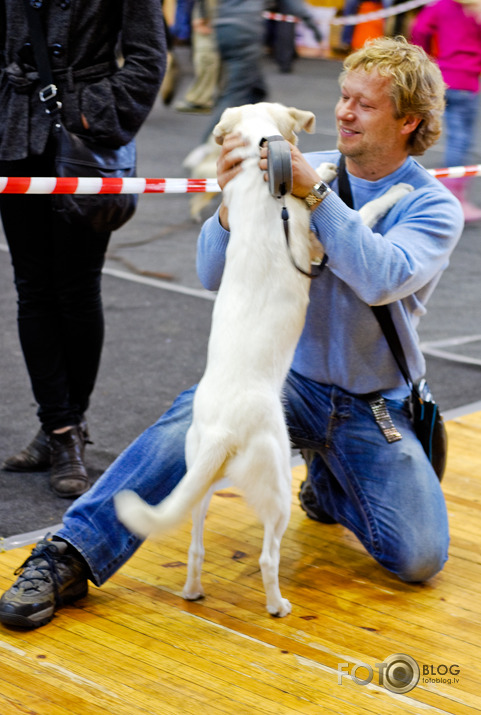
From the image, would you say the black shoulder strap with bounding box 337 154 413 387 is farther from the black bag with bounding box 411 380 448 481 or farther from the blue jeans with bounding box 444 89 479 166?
the blue jeans with bounding box 444 89 479 166

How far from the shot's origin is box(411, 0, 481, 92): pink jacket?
5859 mm

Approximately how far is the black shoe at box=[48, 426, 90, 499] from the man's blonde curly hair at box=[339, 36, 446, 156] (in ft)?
4.42

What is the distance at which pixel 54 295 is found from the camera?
2.82 m

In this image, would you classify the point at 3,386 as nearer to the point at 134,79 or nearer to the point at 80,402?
the point at 80,402

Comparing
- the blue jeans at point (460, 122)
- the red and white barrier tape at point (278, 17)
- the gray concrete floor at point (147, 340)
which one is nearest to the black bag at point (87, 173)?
the gray concrete floor at point (147, 340)

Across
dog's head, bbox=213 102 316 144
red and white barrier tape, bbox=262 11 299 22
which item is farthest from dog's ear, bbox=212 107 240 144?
red and white barrier tape, bbox=262 11 299 22

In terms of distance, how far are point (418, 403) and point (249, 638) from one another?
769mm

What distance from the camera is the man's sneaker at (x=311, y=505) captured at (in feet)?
8.82

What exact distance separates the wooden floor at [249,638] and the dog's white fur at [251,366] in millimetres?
225

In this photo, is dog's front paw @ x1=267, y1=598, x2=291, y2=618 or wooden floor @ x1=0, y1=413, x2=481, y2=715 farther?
dog's front paw @ x1=267, y1=598, x2=291, y2=618

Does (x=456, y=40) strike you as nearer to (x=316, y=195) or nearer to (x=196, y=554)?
(x=316, y=195)

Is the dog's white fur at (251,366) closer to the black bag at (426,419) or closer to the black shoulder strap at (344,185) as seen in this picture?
the black shoulder strap at (344,185)

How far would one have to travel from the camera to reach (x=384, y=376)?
7.82ft

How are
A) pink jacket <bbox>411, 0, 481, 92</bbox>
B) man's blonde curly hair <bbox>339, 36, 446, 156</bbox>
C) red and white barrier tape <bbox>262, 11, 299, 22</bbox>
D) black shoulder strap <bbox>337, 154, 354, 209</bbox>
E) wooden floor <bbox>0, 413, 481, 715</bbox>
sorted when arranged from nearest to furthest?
wooden floor <bbox>0, 413, 481, 715</bbox> < man's blonde curly hair <bbox>339, 36, 446, 156</bbox> < black shoulder strap <bbox>337, 154, 354, 209</bbox> < pink jacket <bbox>411, 0, 481, 92</bbox> < red and white barrier tape <bbox>262, 11, 299, 22</bbox>
